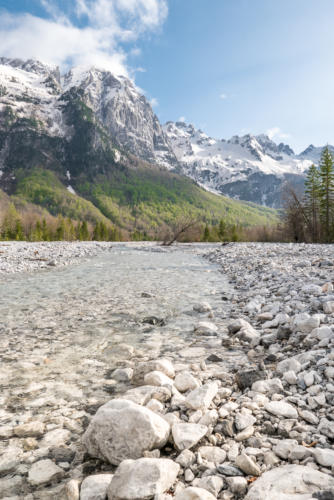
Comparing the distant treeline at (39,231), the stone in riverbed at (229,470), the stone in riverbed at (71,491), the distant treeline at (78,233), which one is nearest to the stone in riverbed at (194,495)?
the stone in riverbed at (229,470)

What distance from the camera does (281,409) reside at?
3275 millimetres

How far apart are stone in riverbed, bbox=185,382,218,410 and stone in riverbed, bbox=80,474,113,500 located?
1.28 m

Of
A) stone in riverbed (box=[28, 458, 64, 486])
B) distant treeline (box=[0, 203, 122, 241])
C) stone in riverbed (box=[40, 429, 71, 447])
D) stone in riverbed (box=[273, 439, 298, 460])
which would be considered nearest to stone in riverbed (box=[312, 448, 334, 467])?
stone in riverbed (box=[273, 439, 298, 460])

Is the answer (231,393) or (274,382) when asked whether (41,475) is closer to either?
(231,393)

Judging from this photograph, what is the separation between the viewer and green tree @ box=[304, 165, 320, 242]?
47.8 m

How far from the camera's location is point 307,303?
7441mm

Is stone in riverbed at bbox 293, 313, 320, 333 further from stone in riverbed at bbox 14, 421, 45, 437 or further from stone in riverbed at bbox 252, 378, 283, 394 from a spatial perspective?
stone in riverbed at bbox 14, 421, 45, 437

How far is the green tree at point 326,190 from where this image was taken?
158 ft

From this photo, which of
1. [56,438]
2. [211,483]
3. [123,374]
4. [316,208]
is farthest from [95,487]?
[316,208]

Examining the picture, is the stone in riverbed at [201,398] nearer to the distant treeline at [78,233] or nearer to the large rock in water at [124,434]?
the large rock in water at [124,434]

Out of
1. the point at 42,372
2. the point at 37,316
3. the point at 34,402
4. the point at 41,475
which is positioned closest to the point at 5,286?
the point at 37,316

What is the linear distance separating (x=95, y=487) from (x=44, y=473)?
2.15ft

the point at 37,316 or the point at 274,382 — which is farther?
the point at 37,316

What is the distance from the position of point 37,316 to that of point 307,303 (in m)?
7.34
